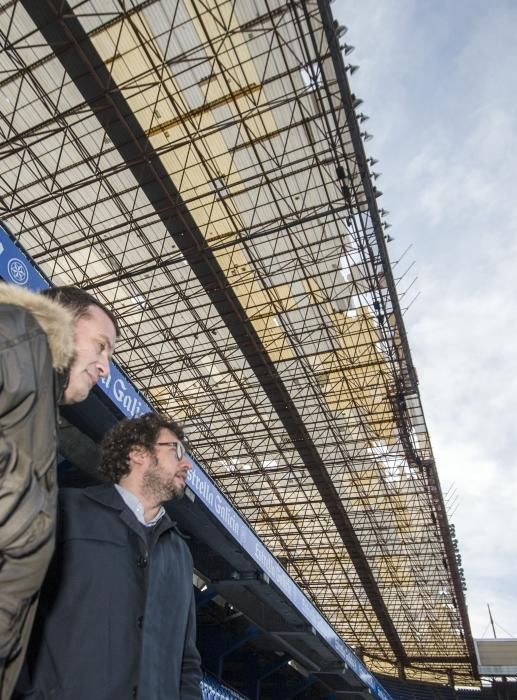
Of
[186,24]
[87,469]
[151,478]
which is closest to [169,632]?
[151,478]

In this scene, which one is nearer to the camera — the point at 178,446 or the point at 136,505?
the point at 136,505

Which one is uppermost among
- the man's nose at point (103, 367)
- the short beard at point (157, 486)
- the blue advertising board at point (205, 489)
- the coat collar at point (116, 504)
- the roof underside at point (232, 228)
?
the roof underside at point (232, 228)

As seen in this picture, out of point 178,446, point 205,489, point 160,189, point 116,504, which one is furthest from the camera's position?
point 160,189

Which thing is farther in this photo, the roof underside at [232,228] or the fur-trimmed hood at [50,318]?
the roof underside at [232,228]

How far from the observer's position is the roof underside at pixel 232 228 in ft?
34.8

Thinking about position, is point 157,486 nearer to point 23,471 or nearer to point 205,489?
point 23,471

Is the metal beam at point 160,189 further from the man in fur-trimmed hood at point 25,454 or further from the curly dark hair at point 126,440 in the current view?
the man in fur-trimmed hood at point 25,454

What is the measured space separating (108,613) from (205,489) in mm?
5054

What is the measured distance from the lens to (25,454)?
0.96 meters

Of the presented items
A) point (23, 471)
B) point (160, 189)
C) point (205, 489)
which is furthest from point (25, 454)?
point (160, 189)

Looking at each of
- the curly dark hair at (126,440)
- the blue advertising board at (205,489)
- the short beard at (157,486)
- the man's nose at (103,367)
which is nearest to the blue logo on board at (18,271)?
the blue advertising board at (205,489)

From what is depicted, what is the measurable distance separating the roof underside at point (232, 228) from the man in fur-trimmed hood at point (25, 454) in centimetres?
1074

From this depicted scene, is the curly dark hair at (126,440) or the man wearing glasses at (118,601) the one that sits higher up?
the curly dark hair at (126,440)

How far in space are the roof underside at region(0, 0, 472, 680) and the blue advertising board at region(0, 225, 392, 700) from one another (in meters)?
7.52
